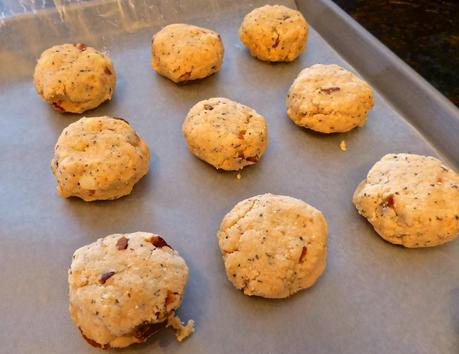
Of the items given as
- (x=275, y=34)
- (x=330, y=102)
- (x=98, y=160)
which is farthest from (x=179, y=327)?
(x=275, y=34)

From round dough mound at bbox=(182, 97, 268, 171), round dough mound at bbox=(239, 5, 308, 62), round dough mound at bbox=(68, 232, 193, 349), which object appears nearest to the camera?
round dough mound at bbox=(68, 232, 193, 349)

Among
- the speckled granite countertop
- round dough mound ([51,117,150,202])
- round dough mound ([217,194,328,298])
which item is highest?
round dough mound ([51,117,150,202])

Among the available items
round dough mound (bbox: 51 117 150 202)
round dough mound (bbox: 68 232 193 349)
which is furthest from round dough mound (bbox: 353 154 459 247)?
round dough mound (bbox: 51 117 150 202)

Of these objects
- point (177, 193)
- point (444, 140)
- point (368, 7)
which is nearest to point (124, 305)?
point (177, 193)

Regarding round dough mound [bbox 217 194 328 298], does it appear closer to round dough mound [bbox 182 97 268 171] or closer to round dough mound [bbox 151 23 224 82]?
round dough mound [bbox 182 97 268 171]

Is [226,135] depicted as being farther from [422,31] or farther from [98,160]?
[422,31]

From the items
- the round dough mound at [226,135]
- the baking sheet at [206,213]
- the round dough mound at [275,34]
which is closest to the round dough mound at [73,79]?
the baking sheet at [206,213]

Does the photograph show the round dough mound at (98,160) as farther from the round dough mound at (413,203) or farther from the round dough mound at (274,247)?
the round dough mound at (413,203)
